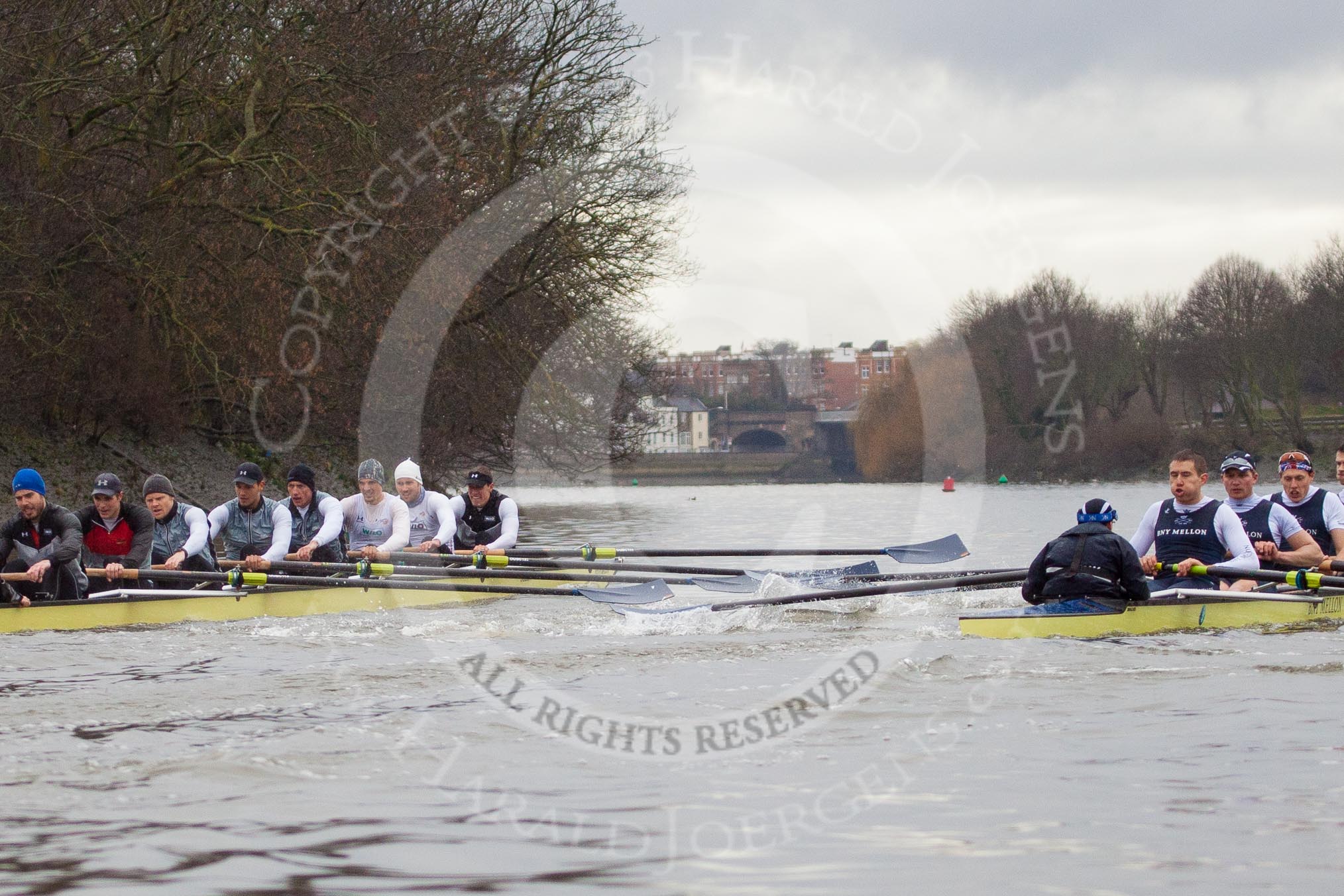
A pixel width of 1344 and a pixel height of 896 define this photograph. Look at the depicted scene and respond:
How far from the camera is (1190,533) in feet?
35.2

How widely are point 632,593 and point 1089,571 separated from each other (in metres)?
3.70

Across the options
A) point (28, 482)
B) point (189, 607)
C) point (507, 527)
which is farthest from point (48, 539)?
point (507, 527)

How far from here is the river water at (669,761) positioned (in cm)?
470

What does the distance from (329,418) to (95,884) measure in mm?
20371

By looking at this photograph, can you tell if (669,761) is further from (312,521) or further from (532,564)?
(532,564)

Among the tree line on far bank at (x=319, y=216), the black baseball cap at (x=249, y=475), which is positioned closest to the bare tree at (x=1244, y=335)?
the tree line on far bank at (x=319, y=216)

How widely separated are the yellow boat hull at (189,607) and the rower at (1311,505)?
7.04 metres

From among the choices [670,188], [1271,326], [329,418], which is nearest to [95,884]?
[329,418]

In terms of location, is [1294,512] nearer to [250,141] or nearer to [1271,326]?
Answer: [250,141]

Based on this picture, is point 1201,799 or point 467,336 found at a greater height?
point 467,336

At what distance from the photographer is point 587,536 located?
25578mm

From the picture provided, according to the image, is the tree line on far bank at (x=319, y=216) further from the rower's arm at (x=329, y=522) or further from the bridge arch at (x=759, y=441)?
the bridge arch at (x=759, y=441)

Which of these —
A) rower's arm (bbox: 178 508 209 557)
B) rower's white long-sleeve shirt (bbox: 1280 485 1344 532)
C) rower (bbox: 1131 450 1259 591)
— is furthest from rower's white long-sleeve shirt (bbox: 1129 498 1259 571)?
rower's arm (bbox: 178 508 209 557)

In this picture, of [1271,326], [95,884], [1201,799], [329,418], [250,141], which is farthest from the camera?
[1271,326]
